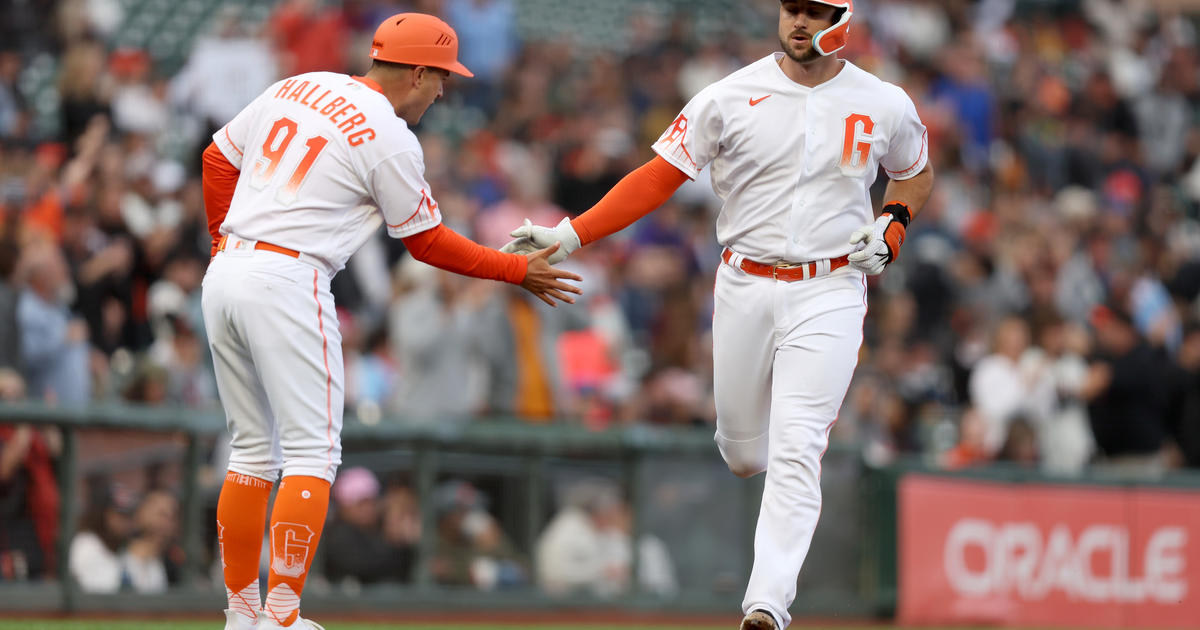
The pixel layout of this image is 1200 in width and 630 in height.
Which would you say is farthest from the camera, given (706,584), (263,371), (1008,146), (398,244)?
(1008,146)

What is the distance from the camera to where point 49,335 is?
937 centimetres

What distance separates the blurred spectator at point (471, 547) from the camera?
33.5ft

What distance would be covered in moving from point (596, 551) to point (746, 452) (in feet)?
13.9

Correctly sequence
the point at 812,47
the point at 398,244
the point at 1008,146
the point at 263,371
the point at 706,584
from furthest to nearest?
the point at 1008,146, the point at 398,244, the point at 706,584, the point at 812,47, the point at 263,371

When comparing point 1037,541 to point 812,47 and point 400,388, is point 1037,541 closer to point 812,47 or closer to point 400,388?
point 400,388

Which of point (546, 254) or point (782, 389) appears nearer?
point (782, 389)

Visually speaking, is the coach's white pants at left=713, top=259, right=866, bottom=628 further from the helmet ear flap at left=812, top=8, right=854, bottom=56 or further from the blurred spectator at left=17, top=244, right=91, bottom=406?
the blurred spectator at left=17, top=244, right=91, bottom=406

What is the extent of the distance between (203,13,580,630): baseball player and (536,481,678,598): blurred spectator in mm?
4564

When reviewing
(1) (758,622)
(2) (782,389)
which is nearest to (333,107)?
(2) (782,389)

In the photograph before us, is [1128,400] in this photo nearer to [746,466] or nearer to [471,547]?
[471,547]

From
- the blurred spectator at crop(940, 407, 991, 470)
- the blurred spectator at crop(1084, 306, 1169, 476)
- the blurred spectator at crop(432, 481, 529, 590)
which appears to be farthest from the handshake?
the blurred spectator at crop(1084, 306, 1169, 476)

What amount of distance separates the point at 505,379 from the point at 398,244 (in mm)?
1716

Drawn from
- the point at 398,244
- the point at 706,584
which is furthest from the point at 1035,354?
the point at 398,244

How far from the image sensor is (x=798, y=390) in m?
6.07
